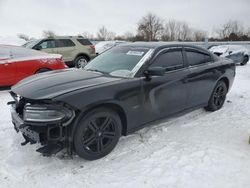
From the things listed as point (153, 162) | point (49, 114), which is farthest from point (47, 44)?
point (153, 162)

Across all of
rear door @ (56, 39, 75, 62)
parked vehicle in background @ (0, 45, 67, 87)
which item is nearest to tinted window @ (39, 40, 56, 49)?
rear door @ (56, 39, 75, 62)

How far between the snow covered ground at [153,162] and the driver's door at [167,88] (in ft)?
1.39

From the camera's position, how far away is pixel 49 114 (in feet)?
10.2

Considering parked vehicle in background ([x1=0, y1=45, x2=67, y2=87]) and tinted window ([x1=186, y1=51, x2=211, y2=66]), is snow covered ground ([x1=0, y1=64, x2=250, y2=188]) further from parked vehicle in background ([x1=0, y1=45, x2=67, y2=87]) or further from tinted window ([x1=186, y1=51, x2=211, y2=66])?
parked vehicle in background ([x1=0, y1=45, x2=67, y2=87])

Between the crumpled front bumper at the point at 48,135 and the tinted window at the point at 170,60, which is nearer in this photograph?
the crumpled front bumper at the point at 48,135

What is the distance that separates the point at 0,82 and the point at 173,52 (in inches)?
195

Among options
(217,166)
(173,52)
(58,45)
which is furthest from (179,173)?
(58,45)

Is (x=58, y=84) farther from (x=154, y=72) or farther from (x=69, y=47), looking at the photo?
(x=69, y=47)

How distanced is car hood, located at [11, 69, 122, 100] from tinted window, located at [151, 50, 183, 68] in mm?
888

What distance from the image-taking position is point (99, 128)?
3.51 meters

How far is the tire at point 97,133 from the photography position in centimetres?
332

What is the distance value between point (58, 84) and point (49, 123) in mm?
624

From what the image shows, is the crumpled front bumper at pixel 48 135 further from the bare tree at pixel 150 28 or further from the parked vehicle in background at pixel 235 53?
the bare tree at pixel 150 28

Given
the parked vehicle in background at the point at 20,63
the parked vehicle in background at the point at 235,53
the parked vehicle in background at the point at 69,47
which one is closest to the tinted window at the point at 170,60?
the parked vehicle in background at the point at 20,63
